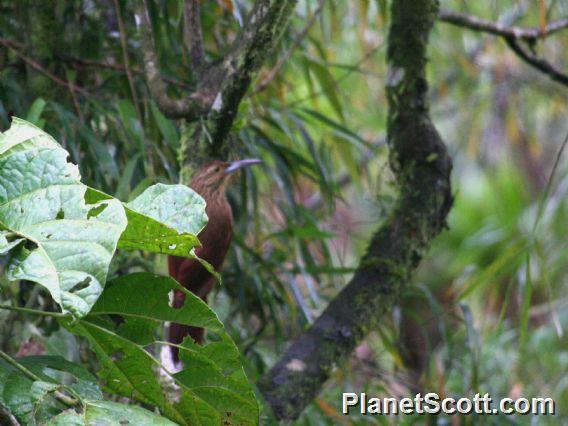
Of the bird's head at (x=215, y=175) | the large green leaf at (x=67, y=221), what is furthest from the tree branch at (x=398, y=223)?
the large green leaf at (x=67, y=221)

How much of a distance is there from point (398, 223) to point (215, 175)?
0.64 m

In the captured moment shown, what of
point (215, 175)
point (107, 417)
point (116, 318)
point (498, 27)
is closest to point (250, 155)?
point (215, 175)

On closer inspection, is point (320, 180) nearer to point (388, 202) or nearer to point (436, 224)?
point (388, 202)


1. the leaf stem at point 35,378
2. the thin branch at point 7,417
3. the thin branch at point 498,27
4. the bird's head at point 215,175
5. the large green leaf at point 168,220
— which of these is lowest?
the thin branch at point 7,417

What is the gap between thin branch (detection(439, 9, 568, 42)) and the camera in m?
2.93

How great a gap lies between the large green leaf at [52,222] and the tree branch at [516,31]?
6.43ft

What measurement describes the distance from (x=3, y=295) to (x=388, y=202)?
134cm

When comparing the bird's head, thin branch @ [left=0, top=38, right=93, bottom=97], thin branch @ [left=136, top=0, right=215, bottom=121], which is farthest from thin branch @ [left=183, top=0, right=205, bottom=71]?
thin branch @ [left=0, top=38, right=93, bottom=97]

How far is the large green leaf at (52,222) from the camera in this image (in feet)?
3.83

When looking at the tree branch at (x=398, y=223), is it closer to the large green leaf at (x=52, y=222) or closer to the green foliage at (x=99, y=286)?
the green foliage at (x=99, y=286)

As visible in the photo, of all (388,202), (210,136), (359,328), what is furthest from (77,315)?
(388,202)

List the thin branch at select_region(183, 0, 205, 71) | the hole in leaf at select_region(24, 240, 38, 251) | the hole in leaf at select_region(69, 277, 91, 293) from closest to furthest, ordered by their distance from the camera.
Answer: the hole in leaf at select_region(69, 277, 91, 293), the hole in leaf at select_region(24, 240, 38, 251), the thin branch at select_region(183, 0, 205, 71)

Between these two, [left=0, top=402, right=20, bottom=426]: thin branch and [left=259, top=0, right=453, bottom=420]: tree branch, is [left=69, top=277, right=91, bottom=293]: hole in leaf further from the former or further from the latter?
[left=259, top=0, right=453, bottom=420]: tree branch

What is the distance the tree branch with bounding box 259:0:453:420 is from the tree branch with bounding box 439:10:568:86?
38 cm
